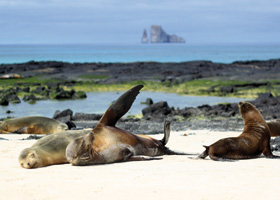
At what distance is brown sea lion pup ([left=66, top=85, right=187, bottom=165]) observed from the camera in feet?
22.2

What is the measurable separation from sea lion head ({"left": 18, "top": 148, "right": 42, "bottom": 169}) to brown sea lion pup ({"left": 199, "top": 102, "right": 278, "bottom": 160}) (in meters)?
2.59

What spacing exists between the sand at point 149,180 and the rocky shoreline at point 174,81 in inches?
249

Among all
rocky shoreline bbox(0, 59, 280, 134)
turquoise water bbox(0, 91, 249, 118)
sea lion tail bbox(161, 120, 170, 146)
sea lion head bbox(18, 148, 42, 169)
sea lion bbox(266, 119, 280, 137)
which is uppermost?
sea lion tail bbox(161, 120, 170, 146)

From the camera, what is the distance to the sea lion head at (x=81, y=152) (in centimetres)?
672

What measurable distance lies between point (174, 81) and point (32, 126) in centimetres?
2799

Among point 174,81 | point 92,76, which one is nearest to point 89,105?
point 174,81

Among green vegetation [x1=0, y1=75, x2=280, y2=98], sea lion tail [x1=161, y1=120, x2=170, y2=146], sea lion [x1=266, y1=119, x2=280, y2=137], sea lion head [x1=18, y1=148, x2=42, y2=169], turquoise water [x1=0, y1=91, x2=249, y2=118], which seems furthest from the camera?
green vegetation [x1=0, y1=75, x2=280, y2=98]

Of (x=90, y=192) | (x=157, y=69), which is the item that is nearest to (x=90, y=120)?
(x=90, y=192)

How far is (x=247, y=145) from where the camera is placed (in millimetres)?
7605

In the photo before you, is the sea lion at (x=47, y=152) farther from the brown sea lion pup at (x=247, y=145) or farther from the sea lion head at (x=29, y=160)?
the brown sea lion pup at (x=247, y=145)

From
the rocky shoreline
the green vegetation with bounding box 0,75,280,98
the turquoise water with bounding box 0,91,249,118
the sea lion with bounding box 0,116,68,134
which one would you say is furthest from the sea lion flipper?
the green vegetation with bounding box 0,75,280,98

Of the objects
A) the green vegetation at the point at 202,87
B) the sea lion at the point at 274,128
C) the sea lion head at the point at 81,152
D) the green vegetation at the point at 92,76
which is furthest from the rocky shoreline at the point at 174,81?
the sea lion head at the point at 81,152

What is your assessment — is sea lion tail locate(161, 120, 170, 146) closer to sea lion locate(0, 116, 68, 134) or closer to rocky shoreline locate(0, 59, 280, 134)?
rocky shoreline locate(0, 59, 280, 134)

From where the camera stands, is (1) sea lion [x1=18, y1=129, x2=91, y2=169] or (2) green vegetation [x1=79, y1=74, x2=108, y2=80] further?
(2) green vegetation [x1=79, y1=74, x2=108, y2=80]
